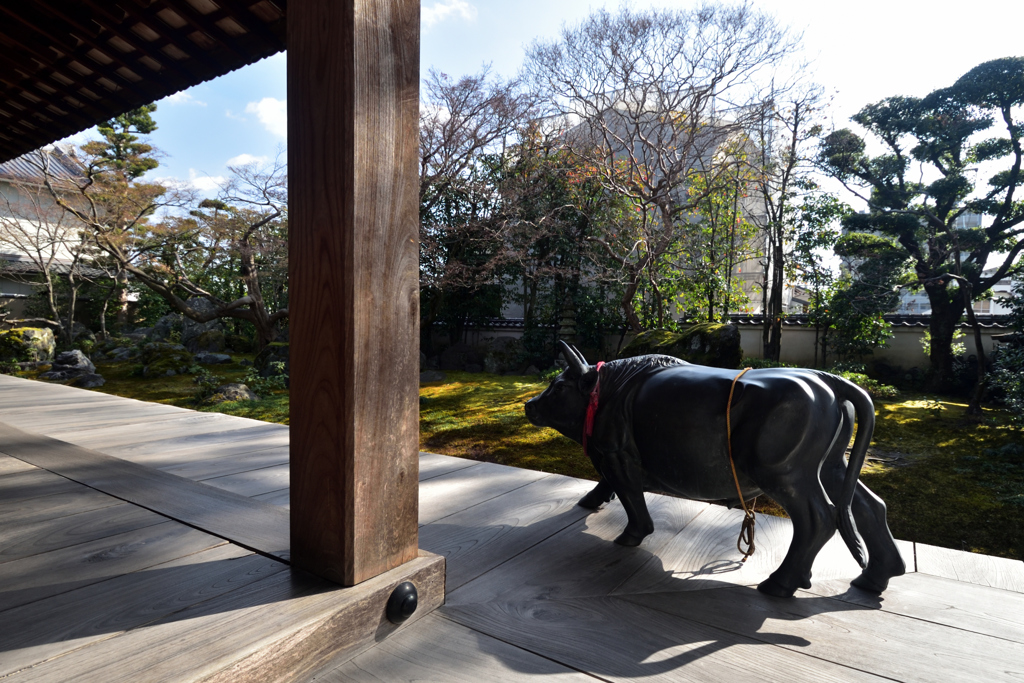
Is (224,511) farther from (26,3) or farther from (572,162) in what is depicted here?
(572,162)

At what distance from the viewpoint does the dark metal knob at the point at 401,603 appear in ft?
4.34

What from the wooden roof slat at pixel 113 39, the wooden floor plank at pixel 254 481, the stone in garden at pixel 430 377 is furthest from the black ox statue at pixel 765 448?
the stone in garden at pixel 430 377

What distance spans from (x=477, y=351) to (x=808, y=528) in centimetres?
985

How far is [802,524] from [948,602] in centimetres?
49

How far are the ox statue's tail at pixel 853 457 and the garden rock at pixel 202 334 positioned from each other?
45.5 ft

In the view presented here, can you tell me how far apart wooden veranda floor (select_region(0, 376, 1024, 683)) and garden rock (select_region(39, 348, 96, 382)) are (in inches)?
347

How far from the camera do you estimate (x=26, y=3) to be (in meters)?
2.62

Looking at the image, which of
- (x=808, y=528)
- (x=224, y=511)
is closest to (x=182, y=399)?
(x=224, y=511)

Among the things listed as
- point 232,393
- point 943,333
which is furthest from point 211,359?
point 943,333

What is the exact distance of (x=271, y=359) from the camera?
9672 millimetres

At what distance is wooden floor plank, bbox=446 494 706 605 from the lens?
1550 millimetres

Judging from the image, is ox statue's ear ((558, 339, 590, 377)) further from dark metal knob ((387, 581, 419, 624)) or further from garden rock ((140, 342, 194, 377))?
garden rock ((140, 342, 194, 377))

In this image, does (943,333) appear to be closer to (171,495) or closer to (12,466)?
(171,495)

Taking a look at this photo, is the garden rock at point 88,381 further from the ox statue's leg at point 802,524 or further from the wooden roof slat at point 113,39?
the ox statue's leg at point 802,524
